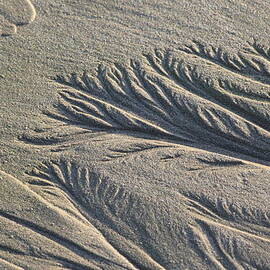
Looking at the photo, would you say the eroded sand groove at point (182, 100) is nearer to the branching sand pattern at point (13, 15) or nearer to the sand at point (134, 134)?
the sand at point (134, 134)

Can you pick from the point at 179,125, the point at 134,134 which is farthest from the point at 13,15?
the point at 179,125

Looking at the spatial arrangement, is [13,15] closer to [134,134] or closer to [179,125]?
[134,134]

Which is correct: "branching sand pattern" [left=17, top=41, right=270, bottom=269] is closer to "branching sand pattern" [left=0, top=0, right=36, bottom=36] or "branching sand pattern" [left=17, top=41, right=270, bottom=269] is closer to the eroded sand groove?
the eroded sand groove

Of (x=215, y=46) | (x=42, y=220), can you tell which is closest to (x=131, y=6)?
(x=215, y=46)

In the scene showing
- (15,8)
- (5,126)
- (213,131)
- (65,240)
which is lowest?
(65,240)

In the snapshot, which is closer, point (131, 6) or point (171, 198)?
point (171, 198)

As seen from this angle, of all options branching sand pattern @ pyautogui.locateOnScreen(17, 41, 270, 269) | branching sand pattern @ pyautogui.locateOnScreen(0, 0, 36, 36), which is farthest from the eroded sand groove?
branching sand pattern @ pyautogui.locateOnScreen(0, 0, 36, 36)

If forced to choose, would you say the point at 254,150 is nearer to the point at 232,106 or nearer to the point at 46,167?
the point at 232,106

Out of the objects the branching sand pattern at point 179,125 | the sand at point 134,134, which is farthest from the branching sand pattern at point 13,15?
the branching sand pattern at point 179,125
